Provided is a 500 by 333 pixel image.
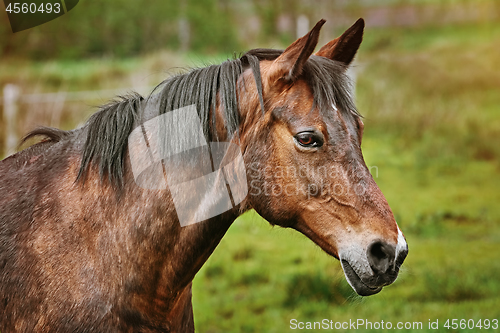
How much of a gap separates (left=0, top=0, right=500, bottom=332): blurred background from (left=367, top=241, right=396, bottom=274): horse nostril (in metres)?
0.27

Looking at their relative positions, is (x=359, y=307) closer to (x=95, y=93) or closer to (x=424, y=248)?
(x=424, y=248)

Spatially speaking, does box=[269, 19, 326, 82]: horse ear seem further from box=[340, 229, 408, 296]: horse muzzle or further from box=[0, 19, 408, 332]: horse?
box=[340, 229, 408, 296]: horse muzzle

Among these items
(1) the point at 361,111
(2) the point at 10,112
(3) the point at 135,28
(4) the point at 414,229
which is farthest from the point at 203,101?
(3) the point at 135,28

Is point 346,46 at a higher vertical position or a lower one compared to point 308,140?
higher

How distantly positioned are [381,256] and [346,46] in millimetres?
Result: 1126

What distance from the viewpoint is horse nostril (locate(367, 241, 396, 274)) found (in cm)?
203

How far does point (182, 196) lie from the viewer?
7.41 feet

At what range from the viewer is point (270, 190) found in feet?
7.29

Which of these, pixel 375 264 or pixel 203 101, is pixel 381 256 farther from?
pixel 203 101

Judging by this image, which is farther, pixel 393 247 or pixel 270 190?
pixel 270 190

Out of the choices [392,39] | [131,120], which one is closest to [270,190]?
[131,120]

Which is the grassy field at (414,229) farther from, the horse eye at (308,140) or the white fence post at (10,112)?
the white fence post at (10,112)

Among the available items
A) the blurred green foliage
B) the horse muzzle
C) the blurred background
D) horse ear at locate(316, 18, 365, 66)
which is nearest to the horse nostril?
the horse muzzle

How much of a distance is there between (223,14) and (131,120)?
15.3 meters
